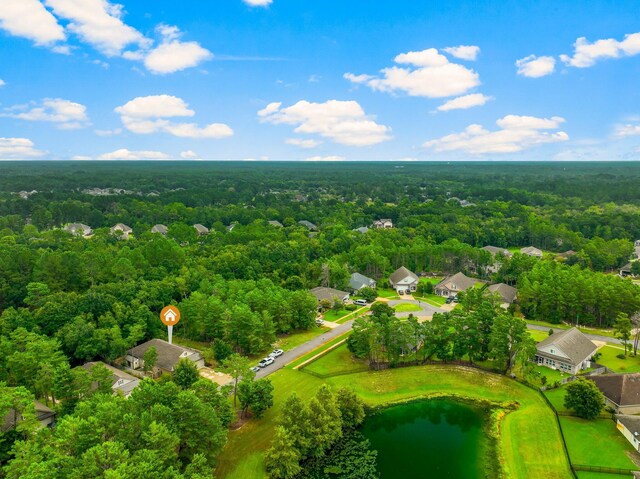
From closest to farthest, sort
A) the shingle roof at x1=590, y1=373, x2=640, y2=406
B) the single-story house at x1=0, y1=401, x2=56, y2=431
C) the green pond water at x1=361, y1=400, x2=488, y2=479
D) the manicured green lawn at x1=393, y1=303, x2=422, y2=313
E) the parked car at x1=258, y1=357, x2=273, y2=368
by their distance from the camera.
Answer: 1. the single-story house at x1=0, y1=401, x2=56, y2=431
2. the green pond water at x1=361, y1=400, x2=488, y2=479
3. the shingle roof at x1=590, y1=373, x2=640, y2=406
4. the parked car at x1=258, y1=357, x2=273, y2=368
5. the manicured green lawn at x1=393, y1=303, x2=422, y2=313

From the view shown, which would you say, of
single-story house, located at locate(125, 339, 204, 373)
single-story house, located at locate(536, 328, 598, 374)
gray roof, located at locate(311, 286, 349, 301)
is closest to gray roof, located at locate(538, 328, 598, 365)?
single-story house, located at locate(536, 328, 598, 374)

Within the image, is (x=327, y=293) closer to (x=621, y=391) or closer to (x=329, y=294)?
(x=329, y=294)

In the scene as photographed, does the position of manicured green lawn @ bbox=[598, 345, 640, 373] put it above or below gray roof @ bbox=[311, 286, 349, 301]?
below

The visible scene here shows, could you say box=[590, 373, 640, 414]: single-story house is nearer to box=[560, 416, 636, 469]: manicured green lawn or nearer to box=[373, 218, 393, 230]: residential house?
box=[560, 416, 636, 469]: manicured green lawn

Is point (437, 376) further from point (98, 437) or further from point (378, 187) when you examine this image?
point (378, 187)

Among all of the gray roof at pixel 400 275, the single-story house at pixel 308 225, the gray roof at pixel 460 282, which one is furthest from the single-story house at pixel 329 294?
the single-story house at pixel 308 225

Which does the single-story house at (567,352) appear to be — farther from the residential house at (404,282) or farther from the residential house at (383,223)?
the residential house at (383,223)
